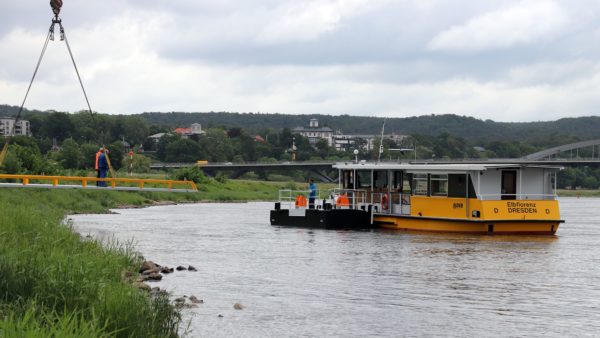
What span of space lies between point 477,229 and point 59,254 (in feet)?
75.4

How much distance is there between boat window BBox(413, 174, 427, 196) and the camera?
39.1m

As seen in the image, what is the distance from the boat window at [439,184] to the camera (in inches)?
1511

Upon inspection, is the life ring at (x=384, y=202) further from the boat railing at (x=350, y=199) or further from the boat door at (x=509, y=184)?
the boat door at (x=509, y=184)

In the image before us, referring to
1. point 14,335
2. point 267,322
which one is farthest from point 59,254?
point 14,335

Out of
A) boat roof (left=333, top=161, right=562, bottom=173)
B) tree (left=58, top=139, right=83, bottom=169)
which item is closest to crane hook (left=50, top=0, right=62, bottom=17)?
boat roof (left=333, top=161, right=562, bottom=173)

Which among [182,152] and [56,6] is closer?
[56,6]

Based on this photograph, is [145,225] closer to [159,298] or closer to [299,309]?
[299,309]

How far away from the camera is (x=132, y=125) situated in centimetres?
17988

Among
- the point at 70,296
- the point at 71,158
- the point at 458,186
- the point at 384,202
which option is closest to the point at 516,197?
the point at 458,186

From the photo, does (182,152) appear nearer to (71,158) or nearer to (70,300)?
(71,158)

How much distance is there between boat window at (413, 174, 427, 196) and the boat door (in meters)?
3.18

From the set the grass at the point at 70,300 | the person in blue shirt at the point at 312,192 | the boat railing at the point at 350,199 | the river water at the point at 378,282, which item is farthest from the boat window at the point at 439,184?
the grass at the point at 70,300

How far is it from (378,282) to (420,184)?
650 inches

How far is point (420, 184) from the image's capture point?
129ft
